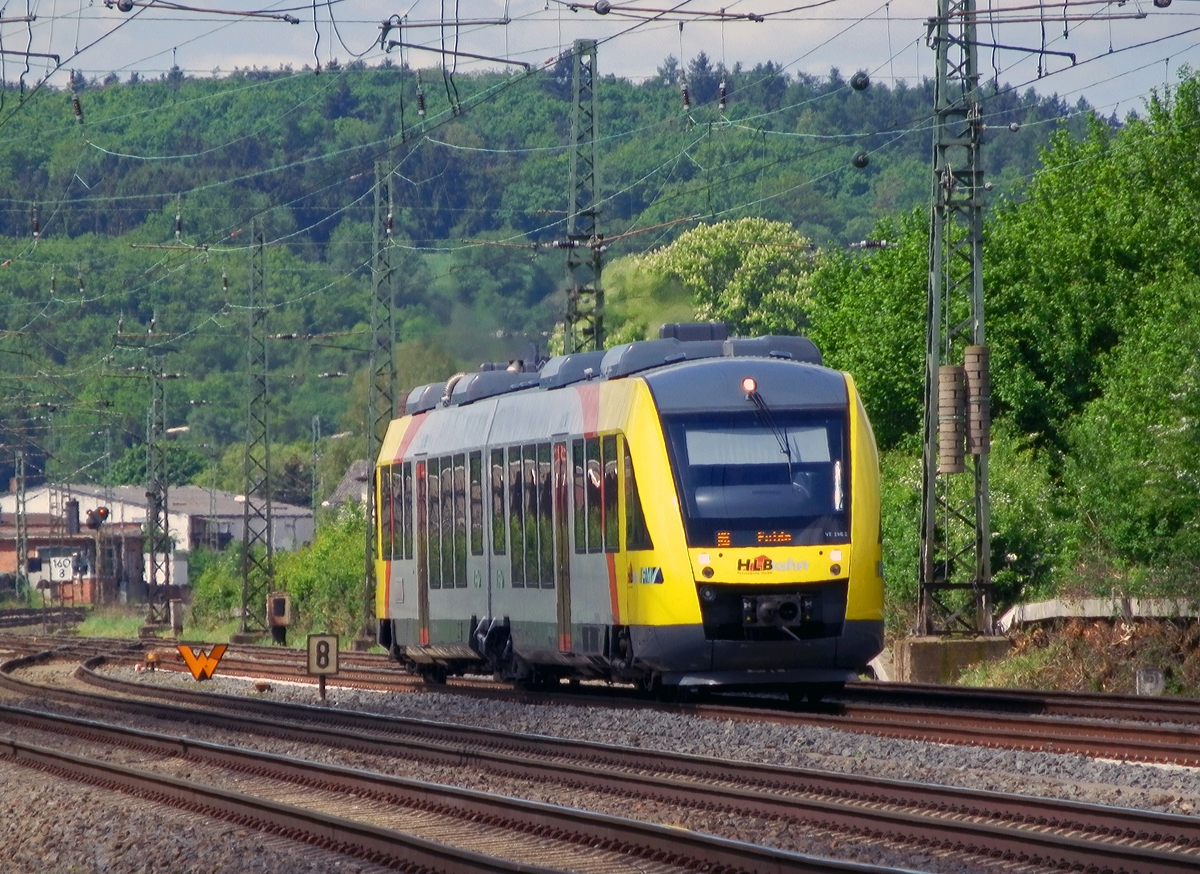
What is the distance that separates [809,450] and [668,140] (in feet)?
327

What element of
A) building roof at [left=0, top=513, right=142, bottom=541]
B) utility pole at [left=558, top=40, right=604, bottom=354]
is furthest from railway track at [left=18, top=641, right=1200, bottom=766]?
building roof at [left=0, top=513, right=142, bottom=541]

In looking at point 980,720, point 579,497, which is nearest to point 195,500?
point 579,497

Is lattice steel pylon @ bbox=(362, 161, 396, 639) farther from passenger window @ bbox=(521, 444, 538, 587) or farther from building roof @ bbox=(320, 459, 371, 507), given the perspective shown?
building roof @ bbox=(320, 459, 371, 507)

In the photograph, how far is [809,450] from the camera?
1808 centimetres

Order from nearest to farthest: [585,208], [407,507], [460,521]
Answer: [460,521] → [407,507] → [585,208]

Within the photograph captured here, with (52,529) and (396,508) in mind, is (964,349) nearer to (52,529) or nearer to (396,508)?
(396,508)

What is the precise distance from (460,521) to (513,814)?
11.2 meters

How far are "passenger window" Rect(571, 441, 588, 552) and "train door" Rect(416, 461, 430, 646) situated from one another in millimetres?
5132

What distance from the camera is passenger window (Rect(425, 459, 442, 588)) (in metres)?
23.9

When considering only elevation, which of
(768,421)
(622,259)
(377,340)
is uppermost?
(622,259)

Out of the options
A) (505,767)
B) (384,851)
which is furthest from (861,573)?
(384,851)

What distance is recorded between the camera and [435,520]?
2409cm

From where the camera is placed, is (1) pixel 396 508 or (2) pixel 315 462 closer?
(1) pixel 396 508

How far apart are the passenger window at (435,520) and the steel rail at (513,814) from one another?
5.83 metres
